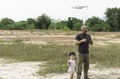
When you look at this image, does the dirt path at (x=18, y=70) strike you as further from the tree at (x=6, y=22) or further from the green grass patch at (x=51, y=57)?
the tree at (x=6, y=22)

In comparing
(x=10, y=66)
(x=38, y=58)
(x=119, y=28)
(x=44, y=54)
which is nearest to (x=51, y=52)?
(x=44, y=54)

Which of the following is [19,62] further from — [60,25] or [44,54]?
[60,25]

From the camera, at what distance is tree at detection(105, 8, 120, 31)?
71625 mm

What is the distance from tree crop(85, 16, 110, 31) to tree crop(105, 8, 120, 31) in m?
1.34

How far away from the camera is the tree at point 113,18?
71.6 metres

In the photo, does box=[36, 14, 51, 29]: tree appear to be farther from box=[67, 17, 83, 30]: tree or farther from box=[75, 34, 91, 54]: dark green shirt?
box=[75, 34, 91, 54]: dark green shirt

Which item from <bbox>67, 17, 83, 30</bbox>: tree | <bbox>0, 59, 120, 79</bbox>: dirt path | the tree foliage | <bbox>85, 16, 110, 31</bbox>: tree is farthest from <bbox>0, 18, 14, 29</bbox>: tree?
<bbox>0, 59, 120, 79</bbox>: dirt path

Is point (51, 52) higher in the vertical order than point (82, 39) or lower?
lower

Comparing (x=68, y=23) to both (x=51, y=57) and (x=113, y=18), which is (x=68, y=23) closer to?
(x=113, y=18)

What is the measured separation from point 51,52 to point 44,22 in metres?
55.5

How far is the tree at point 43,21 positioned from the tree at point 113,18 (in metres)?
11.8

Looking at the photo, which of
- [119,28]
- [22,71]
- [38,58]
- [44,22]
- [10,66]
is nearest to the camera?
[22,71]

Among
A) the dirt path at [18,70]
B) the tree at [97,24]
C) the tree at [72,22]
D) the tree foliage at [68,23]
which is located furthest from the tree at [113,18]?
the dirt path at [18,70]

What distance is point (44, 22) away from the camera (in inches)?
3031
